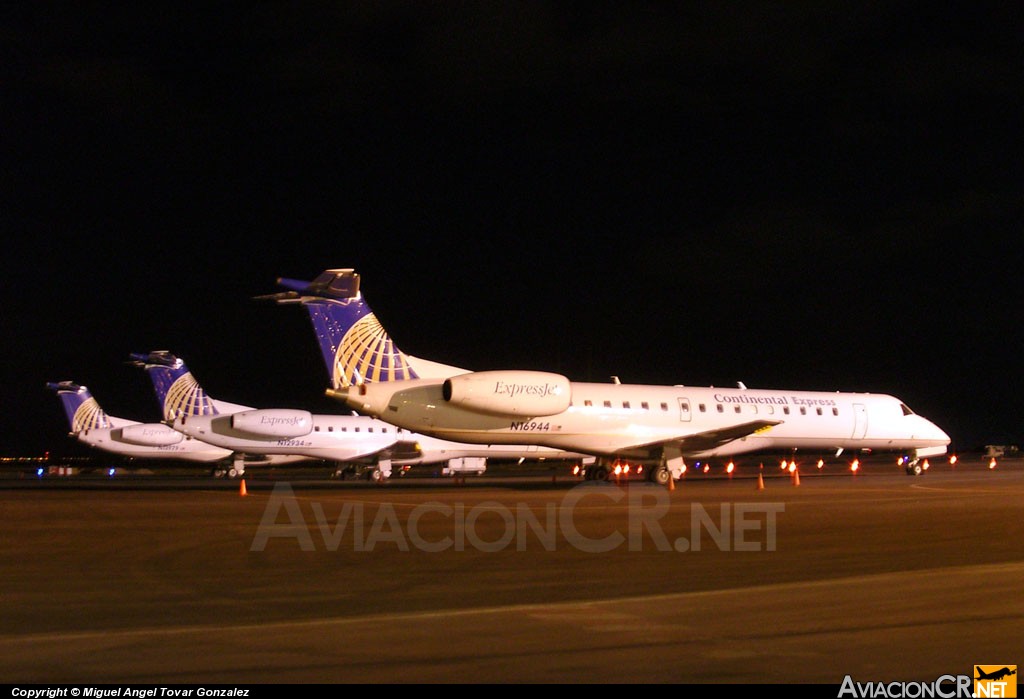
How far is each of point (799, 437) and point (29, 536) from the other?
2632 cm

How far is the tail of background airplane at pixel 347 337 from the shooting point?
28219 millimetres

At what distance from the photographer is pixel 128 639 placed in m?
7.16

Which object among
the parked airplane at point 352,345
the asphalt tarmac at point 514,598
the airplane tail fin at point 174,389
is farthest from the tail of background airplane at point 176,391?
the asphalt tarmac at point 514,598

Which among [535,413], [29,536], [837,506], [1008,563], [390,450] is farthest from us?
[390,450]

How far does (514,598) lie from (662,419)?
22.7m

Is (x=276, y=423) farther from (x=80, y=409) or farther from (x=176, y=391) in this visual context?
(x=80, y=409)

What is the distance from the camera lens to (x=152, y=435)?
51.9 meters

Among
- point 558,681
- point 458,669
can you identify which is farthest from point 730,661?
point 458,669

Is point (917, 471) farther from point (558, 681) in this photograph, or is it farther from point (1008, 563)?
point (558, 681)

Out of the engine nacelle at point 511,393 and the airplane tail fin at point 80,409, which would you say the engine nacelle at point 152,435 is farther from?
the engine nacelle at point 511,393

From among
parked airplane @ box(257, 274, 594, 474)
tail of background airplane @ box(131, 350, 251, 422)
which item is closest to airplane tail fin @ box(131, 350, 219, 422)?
tail of background airplane @ box(131, 350, 251, 422)

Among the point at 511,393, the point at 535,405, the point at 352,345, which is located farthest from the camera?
the point at 352,345

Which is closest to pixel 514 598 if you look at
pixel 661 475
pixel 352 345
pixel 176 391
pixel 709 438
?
pixel 352 345

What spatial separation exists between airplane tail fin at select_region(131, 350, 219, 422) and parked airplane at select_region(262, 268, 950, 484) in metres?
22.5
